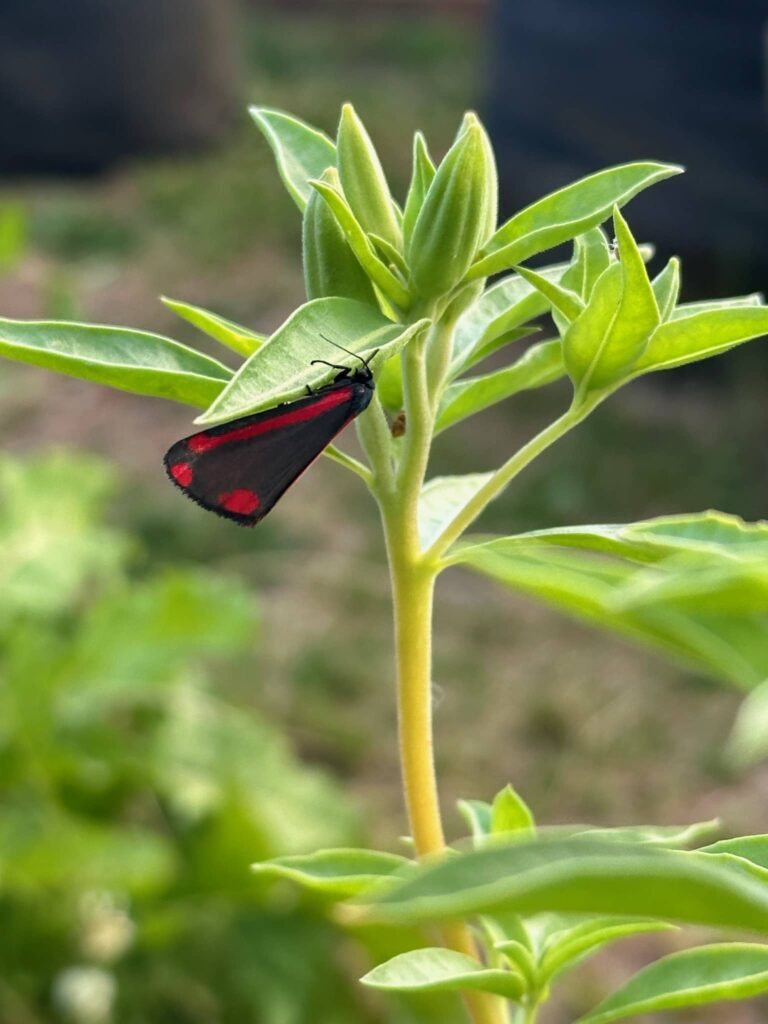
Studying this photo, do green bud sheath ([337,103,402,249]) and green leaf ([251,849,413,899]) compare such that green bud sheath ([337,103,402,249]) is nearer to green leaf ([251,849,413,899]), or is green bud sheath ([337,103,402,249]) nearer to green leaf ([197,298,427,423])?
green leaf ([197,298,427,423])

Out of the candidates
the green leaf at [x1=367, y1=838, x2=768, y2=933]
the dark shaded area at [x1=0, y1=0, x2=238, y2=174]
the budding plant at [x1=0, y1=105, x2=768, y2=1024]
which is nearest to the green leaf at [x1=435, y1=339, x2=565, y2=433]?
the budding plant at [x1=0, y1=105, x2=768, y2=1024]

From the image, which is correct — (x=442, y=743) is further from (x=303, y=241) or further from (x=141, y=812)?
(x=303, y=241)

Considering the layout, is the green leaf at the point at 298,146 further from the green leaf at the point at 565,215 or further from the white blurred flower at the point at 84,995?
the white blurred flower at the point at 84,995

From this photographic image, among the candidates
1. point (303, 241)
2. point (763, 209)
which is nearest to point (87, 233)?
point (763, 209)

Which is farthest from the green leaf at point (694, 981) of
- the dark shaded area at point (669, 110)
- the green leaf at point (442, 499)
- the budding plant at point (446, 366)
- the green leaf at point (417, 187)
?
the dark shaded area at point (669, 110)

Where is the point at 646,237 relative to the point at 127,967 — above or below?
above

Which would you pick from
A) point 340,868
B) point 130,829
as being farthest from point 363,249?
point 130,829
